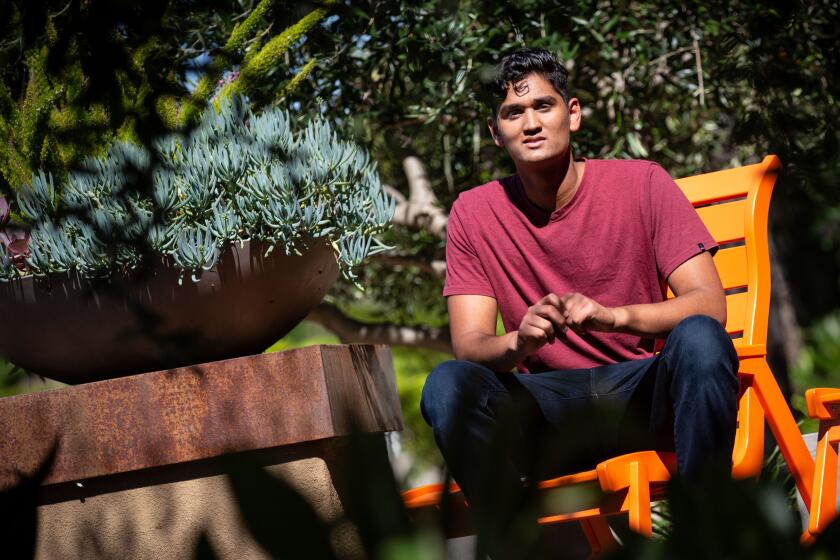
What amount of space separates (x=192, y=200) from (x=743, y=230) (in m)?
1.60

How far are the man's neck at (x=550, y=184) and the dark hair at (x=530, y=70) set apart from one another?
9.0 inches

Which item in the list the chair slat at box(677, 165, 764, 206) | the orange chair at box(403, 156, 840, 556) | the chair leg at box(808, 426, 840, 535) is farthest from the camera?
the chair slat at box(677, 165, 764, 206)

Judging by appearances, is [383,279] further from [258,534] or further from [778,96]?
[258,534]

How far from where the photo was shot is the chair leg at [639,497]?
174 cm

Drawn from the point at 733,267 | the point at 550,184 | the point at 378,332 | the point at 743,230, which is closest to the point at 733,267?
the point at 733,267

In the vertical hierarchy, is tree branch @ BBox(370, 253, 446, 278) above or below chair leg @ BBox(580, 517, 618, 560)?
above

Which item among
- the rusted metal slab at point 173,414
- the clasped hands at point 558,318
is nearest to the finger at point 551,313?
the clasped hands at point 558,318

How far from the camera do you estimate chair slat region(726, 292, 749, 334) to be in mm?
2684

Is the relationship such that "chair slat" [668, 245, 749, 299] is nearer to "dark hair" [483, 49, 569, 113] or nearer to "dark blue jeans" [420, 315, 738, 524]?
"dark blue jeans" [420, 315, 738, 524]

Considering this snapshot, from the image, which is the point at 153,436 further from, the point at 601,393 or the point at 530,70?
the point at 530,70

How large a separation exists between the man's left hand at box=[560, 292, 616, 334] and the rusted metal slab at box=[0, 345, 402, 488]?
499 millimetres

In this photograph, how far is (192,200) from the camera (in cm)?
211

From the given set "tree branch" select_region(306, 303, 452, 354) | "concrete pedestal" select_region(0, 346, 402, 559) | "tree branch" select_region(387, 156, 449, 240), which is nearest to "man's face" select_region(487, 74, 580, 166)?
"concrete pedestal" select_region(0, 346, 402, 559)

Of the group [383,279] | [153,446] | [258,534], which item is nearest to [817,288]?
[383,279]
